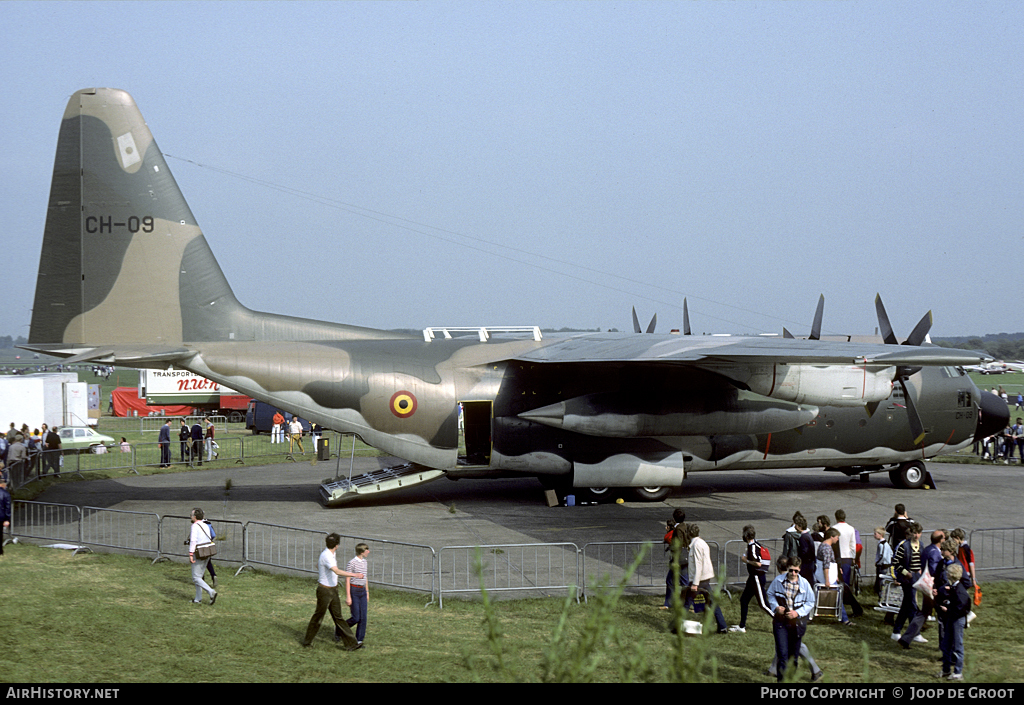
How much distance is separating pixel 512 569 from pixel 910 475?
1569cm

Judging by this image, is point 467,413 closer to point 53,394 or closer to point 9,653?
point 9,653

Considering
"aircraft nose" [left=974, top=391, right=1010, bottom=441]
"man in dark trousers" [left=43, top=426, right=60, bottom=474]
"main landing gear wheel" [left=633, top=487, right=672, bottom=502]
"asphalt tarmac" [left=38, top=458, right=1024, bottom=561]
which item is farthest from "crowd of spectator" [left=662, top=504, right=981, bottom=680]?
"man in dark trousers" [left=43, top=426, right=60, bottom=474]

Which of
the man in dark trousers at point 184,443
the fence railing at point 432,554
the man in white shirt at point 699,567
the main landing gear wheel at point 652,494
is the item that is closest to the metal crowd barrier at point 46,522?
the fence railing at point 432,554

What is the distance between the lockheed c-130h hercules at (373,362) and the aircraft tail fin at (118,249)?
0.03 metres

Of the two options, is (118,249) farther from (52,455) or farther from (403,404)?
(52,455)

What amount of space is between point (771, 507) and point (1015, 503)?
7079 millimetres

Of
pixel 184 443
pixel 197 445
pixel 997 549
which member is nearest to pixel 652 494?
pixel 997 549

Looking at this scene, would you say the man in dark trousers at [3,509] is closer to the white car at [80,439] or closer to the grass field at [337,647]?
the grass field at [337,647]

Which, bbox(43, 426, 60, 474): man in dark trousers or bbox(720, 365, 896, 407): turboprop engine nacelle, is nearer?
bbox(720, 365, 896, 407): turboprop engine nacelle

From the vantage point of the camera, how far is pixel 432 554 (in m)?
15.6

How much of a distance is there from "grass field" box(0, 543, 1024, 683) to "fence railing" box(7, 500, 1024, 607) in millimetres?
904

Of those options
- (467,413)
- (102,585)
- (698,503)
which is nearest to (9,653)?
(102,585)

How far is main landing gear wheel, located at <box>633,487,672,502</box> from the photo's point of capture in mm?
23219

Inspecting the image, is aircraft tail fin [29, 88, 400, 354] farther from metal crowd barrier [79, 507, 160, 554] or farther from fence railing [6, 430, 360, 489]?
fence railing [6, 430, 360, 489]
